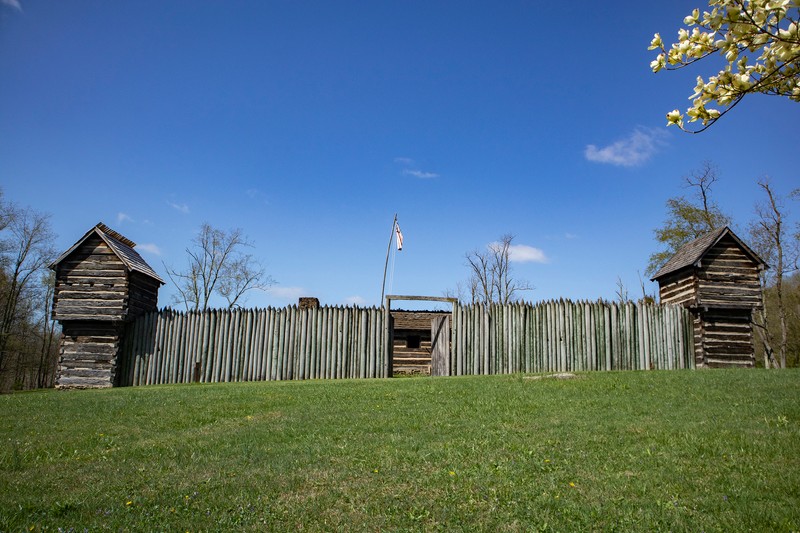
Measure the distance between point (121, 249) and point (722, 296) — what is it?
75.9 feet

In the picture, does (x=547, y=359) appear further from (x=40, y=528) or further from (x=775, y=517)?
(x=40, y=528)

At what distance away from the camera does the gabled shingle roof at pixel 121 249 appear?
2081cm

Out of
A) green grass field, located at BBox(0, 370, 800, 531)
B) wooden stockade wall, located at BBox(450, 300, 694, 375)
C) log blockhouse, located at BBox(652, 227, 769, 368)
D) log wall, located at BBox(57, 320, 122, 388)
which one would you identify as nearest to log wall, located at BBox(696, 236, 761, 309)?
log blockhouse, located at BBox(652, 227, 769, 368)

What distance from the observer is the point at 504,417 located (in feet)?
32.4

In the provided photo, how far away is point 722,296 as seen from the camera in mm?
20266

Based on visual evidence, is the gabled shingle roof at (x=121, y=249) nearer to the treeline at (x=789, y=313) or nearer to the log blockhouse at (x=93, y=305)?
the log blockhouse at (x=93, y=305)

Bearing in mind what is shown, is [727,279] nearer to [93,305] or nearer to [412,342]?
[412,342]

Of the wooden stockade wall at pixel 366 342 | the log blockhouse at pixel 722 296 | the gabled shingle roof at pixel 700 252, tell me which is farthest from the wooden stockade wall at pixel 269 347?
the gabled shingle roof at pixel 700 252

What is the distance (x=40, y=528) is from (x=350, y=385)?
10.7 metres

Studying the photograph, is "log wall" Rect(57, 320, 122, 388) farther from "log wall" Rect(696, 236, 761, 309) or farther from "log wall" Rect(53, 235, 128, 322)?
"log wall" Rect(696, 236, 761, 309)

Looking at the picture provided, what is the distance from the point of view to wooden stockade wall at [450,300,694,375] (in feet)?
62.9

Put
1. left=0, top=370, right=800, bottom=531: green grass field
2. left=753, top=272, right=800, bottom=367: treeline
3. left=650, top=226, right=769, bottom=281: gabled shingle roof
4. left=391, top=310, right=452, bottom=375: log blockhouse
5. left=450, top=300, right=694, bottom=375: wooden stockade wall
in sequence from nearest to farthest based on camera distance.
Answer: left=0, top=370, right=800, bottom=531: green grass field < left=450, top=300, right=694, bottom=375: wooden stockade wall < left=650, top=226, right=769, bottom=281: gabled shingle roof < left=391, top=310, right=452, bottom=375: log blockhouse < left=753, top=272, right=800, bottom=367: treeline

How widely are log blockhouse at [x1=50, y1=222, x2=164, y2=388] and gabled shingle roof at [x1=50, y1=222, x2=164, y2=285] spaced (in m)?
0.03

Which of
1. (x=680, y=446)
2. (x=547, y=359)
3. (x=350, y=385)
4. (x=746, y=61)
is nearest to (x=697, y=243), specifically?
(x=547, y=359)
